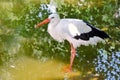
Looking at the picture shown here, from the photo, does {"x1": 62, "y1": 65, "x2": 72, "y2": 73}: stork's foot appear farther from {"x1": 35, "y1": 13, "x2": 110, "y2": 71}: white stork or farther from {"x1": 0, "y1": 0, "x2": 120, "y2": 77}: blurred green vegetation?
{"x1": 0, "y1": 0, "x2": 120, "y2": 77}: blurred green vegetation

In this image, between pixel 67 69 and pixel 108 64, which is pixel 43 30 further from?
pixel 108 64

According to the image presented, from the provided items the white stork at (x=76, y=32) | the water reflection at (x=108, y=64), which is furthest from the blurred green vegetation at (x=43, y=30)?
the white stork at (x=76, y=32)

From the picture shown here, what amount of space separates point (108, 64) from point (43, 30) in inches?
69.8

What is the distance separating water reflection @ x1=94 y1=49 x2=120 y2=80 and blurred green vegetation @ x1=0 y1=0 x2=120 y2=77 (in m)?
0.12

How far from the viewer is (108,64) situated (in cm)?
542

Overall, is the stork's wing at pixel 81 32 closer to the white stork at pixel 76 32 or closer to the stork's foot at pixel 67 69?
the white stork at pixel 76 32

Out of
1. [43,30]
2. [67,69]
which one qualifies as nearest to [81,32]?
[67,69]

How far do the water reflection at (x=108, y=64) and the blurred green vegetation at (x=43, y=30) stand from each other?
12cm

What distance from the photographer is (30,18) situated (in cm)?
712

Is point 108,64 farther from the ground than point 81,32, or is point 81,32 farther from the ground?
point 81,32

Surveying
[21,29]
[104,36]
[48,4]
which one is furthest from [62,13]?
[104,36]

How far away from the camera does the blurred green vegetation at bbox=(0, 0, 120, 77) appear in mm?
5691

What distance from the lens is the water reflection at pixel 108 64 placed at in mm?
5105

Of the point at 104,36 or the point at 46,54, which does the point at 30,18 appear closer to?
the point at 46,54
